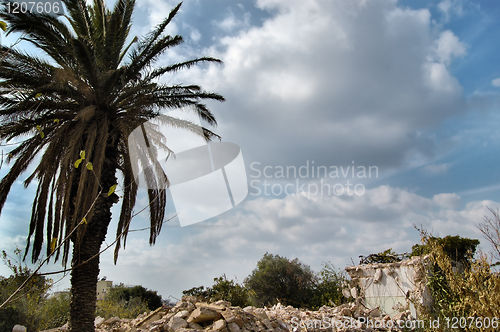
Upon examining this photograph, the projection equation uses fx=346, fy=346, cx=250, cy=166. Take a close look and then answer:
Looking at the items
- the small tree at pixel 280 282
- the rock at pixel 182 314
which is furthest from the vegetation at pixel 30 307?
the small tree at pixel 280 282

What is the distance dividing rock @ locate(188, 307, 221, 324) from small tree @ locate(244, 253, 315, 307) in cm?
891

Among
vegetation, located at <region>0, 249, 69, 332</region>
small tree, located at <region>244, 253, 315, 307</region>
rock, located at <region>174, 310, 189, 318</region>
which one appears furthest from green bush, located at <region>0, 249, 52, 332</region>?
small tree, located at <region>244, 253, 315, 307</region>

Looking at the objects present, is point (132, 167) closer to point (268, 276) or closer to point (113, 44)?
point (113, 44)

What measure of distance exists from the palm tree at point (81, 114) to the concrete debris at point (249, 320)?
193 cm

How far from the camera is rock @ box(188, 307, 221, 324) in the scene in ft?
24.8

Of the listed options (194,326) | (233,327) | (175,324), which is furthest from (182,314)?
(233,327)

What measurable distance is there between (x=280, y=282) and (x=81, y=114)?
39.7 feet

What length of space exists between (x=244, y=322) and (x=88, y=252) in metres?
4.32

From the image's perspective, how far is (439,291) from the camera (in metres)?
8.90

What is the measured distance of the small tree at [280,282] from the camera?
1632 centimetres

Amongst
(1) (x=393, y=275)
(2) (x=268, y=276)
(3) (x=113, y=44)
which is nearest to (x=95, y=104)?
(3) (x=113, y=44)

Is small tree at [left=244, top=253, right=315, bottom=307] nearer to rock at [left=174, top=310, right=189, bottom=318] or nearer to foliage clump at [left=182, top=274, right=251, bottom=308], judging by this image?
foliage clump at [left=182, top=274, right=251, bottom=308]

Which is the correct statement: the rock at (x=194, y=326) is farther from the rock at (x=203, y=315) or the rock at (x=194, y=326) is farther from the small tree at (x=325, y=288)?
the small tree at (x=325, y=288)

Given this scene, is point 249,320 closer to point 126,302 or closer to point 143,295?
point 126,302
